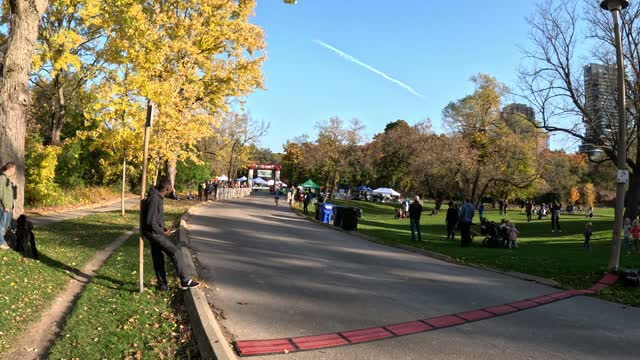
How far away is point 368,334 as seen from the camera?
5.41m

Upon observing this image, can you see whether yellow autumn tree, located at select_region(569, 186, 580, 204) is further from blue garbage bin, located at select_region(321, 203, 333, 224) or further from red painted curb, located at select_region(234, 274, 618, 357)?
red painted curb, located at select_region(234, 274, 618, 357)

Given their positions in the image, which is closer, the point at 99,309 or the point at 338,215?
the point at 99,309

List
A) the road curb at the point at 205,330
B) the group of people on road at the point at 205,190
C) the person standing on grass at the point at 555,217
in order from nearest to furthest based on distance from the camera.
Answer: the road curb at the point at 205,330
the person standing on grass at the point at 555,217
the group of people on road at the point at 205,190

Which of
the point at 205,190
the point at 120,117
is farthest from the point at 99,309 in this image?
the point at 205,190

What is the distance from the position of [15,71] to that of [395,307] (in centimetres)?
847

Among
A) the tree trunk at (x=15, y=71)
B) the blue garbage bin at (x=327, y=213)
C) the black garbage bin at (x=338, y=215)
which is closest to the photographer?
the tree trunk at (x=15, y=71)

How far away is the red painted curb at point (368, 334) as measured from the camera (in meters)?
4.84

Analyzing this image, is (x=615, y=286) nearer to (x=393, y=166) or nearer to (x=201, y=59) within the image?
(x=201, y=59)

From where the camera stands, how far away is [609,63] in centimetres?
2108

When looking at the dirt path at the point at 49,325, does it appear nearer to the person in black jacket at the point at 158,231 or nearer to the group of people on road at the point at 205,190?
the person in black jacket at the point at 158,231

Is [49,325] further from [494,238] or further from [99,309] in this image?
[494,238]

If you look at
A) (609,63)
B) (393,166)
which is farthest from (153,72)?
(393,166)

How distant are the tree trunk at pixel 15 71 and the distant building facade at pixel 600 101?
21.2 metres

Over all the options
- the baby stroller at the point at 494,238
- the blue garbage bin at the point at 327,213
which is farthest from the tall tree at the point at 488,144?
the baby stroller at the point at 494,238
